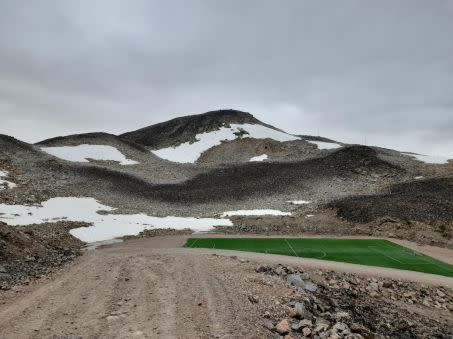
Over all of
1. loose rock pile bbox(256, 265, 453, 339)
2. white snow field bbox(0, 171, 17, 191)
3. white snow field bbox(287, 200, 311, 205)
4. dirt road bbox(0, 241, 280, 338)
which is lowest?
loose rock pile bbox(256, 265, 453, 339)

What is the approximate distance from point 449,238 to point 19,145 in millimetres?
53746

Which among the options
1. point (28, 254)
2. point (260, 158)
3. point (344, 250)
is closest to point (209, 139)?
point (260, 158)

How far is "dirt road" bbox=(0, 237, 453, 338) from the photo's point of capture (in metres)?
10.1

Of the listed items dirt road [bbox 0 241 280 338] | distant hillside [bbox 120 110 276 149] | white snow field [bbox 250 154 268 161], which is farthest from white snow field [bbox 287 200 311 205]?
distant hillside [bbox 120 110 276 149]

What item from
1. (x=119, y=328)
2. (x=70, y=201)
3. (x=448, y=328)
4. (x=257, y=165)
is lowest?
(x=448, y=328)

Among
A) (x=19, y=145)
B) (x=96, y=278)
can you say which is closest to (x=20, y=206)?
(x=96, y=278)

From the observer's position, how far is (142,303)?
40.1 feet

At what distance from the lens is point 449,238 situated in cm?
3184

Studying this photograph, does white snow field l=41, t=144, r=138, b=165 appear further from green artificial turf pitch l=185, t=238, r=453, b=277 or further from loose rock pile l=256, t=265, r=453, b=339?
loose rock pile l=256, t=265, r=453, b=339

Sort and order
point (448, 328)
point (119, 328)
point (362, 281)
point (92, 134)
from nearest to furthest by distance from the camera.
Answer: point (119, 328), point (448, 328), point (362, 281), point (92, 134)

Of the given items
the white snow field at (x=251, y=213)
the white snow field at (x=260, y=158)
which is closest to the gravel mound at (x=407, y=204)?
the white snow field at (x=251, y=213)

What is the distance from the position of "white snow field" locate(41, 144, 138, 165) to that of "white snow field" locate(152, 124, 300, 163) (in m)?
9.00

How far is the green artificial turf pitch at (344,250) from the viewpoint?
2314 centimetres

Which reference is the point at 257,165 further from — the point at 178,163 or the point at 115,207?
the point at 115,207
